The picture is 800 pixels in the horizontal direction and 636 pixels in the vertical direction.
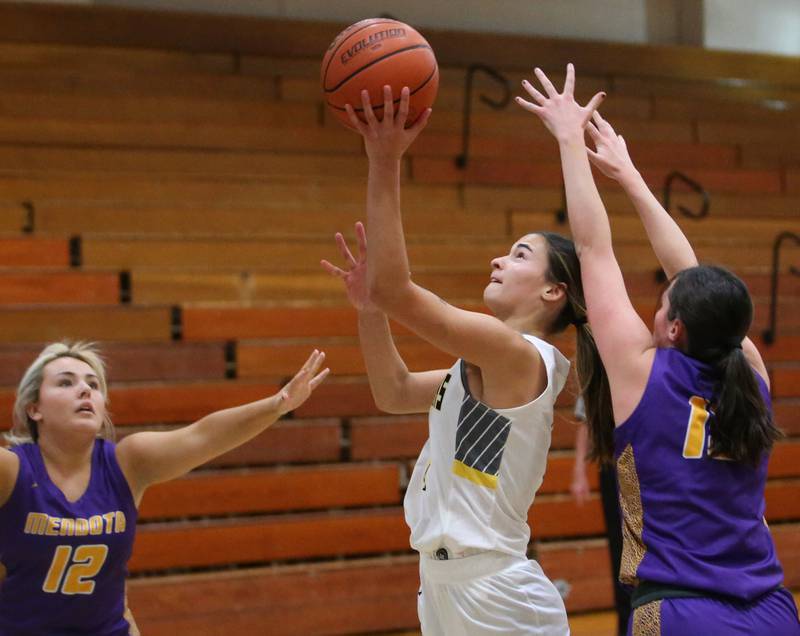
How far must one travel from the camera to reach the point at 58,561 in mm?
2906

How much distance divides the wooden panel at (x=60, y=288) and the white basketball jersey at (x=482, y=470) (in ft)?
11.4

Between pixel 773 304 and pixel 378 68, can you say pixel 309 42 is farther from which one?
pixel 378 68

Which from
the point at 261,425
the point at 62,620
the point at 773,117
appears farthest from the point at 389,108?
the point at 773,117

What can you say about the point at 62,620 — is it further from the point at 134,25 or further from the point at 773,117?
the point at 773,117

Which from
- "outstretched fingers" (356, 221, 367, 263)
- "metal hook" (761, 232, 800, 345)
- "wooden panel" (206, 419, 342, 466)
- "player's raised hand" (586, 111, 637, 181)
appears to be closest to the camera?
"player's raised hand" (586, 111, 637, 181)

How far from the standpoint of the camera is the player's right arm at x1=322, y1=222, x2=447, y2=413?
2.64m

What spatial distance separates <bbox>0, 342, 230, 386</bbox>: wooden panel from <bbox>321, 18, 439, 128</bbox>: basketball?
3.24 metres

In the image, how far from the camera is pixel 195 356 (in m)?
5.52

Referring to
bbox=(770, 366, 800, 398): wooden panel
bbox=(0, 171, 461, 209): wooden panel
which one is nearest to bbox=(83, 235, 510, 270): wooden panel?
bbox=(0, 171, 461, 209): wooden panel

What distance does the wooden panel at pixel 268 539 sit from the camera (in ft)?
16.5

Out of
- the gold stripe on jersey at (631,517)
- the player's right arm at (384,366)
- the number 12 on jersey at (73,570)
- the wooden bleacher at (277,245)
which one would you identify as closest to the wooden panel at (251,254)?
the wooden bleacher at (277,245)

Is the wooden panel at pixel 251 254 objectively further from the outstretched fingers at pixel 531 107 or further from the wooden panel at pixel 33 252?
the outstretched fingers at pixel 531 107

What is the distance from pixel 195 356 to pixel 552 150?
2960 millimetres

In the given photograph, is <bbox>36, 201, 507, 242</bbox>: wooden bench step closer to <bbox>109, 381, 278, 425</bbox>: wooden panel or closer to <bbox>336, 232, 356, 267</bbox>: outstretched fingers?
<bbox>109, 381, 278, 425</bbox>: wooden panel
